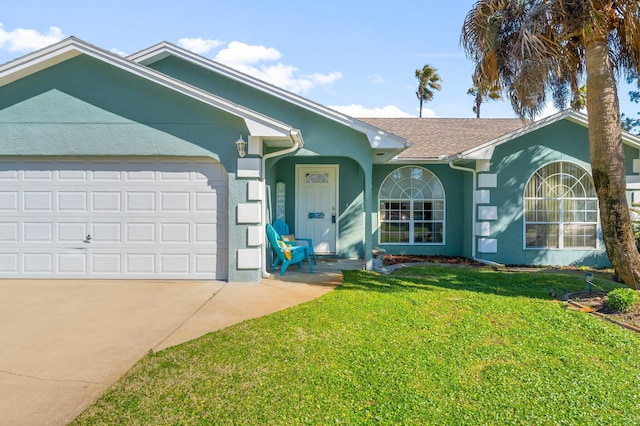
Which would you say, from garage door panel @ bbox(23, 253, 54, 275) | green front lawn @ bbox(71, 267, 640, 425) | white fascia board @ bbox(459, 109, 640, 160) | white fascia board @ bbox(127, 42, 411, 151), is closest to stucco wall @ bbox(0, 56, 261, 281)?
garage door panel @ bbox(23, 253, 54, 275)

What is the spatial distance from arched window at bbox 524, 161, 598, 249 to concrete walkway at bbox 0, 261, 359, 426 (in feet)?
19.3

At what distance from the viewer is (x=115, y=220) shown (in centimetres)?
788

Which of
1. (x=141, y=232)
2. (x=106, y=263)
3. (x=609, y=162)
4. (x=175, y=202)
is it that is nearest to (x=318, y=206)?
(x=175, y=202)

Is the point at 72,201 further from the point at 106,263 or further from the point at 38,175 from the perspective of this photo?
the point at 106,263

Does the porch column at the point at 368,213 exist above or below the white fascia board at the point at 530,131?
below

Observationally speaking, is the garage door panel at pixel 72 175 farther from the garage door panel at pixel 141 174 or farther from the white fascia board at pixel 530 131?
the white fascia board at pixel 530 131

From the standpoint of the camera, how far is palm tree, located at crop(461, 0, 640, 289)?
6785 mm

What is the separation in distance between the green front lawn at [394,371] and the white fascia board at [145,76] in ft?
11.7

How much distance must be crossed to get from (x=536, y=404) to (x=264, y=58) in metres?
20.8

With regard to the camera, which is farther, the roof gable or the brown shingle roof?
the brown shingle roof

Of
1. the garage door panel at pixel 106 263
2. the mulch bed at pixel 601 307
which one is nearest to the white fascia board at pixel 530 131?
the mulch bed at pixel 601 307

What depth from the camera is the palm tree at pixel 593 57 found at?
6.79 m

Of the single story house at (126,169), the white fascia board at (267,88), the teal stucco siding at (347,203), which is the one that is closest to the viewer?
the single story house at (126,169)

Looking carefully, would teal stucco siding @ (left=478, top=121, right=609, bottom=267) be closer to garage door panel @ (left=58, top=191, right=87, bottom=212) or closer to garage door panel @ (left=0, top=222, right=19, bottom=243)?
garage door panel @ (left=58, top=191, right=87, bottom=212)
